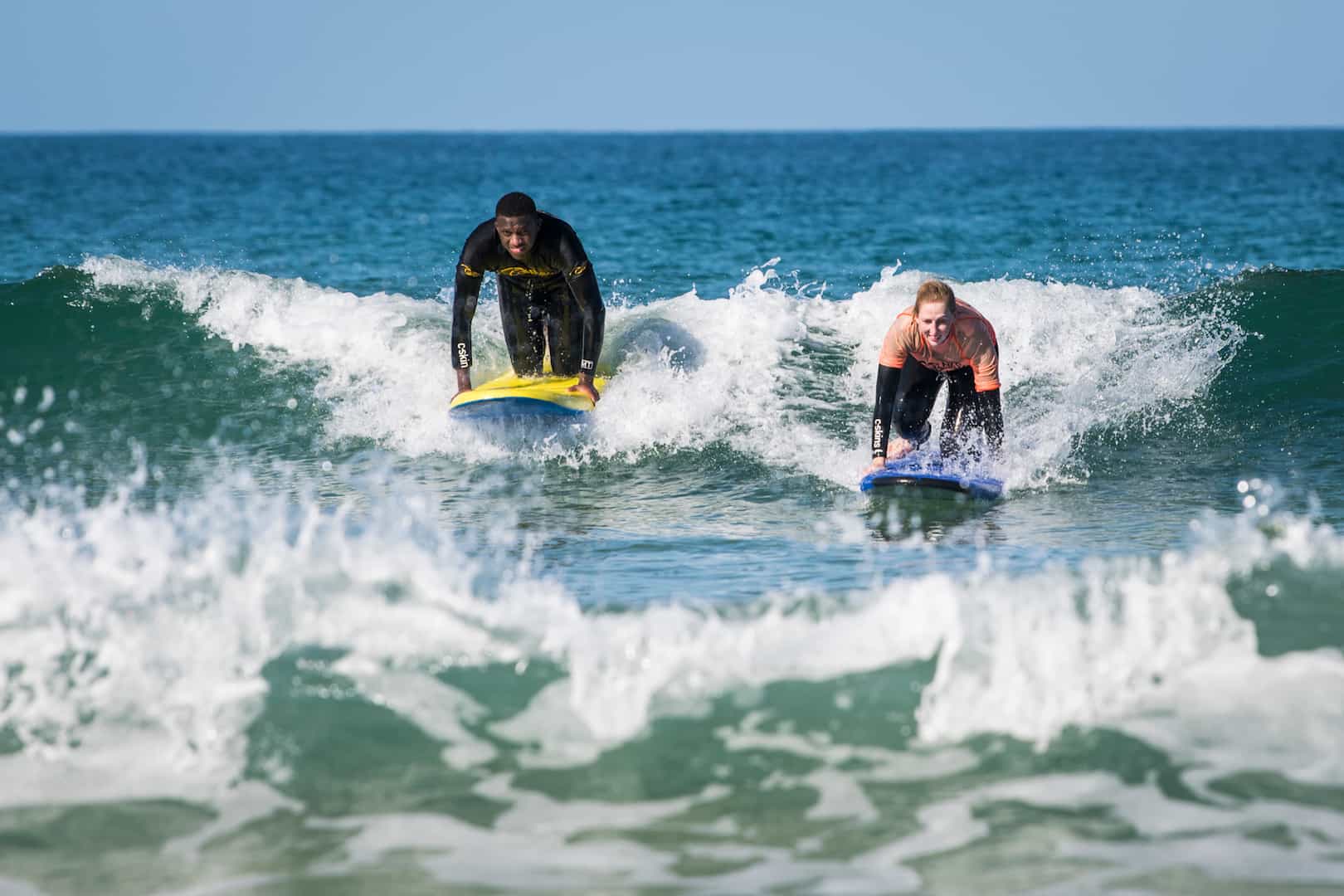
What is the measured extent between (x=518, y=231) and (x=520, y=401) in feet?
3.36

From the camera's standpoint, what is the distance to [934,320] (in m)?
6.66

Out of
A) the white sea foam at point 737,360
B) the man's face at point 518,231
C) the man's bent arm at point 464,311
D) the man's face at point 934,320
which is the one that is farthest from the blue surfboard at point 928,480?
the man's bent arm at point 464,311

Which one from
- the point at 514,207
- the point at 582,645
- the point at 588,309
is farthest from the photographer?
the point at 588,309

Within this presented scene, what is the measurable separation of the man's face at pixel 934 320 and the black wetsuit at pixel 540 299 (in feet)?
7.51

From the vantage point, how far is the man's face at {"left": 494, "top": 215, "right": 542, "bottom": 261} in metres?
7.83

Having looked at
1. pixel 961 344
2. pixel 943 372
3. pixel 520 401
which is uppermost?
pixel 961 344

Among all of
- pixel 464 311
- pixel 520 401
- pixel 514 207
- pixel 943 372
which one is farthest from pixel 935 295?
pixel 464 311

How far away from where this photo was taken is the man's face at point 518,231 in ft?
25.7

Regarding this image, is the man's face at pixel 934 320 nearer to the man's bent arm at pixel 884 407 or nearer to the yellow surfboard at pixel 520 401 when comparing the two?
the man's bent arm at pixel 884 407

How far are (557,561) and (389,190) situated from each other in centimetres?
3189

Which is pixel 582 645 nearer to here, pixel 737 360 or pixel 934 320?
pixel 934 320

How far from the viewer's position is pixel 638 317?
1123 cm

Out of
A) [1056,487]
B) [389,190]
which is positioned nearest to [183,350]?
[1056,487]

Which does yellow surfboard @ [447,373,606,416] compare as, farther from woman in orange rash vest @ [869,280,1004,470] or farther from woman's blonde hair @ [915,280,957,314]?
woman's blonde hair @ [915,280,957,314]
